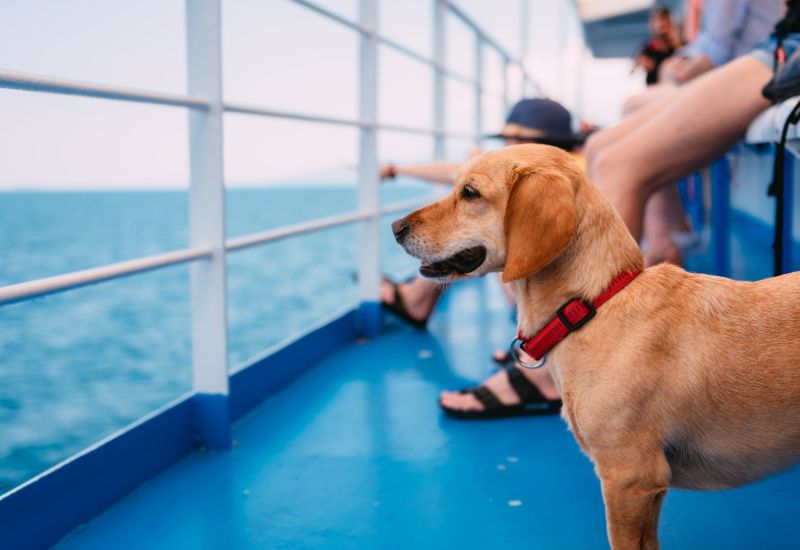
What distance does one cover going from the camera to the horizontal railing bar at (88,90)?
93 centimetres

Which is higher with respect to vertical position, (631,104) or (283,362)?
(631,104)

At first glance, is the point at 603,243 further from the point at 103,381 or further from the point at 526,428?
the point at 103,381

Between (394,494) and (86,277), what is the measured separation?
0.61 meters

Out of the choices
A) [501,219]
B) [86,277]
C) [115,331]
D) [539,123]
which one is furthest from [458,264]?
[115,331]

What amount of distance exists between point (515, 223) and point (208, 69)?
0.76 m

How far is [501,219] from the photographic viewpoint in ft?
3.35

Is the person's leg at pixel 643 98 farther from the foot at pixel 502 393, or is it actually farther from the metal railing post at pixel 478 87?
the metal railing post at pixel 478 87

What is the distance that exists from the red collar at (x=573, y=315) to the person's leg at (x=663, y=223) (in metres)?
1.46

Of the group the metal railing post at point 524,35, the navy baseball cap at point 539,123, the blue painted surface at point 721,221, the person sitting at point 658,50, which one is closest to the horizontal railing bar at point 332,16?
the navy baseball cap at point 539,123

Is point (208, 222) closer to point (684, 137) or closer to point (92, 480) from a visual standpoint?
point (92, 480)

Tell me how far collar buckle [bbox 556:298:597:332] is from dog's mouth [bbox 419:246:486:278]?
0.16m

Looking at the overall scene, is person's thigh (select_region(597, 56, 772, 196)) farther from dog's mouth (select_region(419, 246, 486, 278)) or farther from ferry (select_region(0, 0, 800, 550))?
dog's mouth (select_region(419, 246, 486, 278))

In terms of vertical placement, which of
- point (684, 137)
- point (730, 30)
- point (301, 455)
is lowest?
point (301, 455)

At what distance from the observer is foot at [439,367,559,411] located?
1.62m
